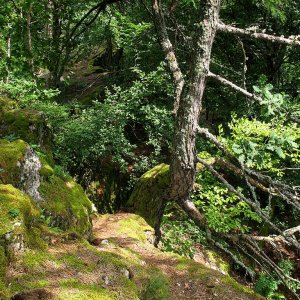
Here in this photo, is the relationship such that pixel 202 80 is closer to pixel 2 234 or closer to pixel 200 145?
pixel 2 234

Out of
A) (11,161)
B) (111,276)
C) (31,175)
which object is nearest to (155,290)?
(111,276)

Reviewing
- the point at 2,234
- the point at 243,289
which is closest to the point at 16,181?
the point at 2,234

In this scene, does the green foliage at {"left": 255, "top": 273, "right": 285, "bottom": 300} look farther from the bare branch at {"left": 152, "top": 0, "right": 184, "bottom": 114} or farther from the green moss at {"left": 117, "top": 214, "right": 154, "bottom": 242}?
the bare branch at {"left": 152, "top": 0, "right": 184, "bottom": 114}

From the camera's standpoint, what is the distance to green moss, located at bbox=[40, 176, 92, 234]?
5391 mm

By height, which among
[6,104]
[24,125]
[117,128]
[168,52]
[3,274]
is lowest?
[3,274]

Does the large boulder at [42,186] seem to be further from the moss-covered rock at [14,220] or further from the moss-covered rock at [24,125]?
the moss-covered rock at [24,125]

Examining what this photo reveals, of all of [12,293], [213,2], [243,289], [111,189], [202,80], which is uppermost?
[213,2]

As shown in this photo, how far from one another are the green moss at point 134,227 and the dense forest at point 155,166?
1.3 inches

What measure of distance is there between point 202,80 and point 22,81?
582 centimetres

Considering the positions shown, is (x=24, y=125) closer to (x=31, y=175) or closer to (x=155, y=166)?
(x=31, y=175)

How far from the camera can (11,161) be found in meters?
5.07

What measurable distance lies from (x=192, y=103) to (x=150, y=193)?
2.83 meters

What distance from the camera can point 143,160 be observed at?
32.7 ft

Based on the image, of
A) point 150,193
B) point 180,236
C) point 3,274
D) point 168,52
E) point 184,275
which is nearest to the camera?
point 3,274
